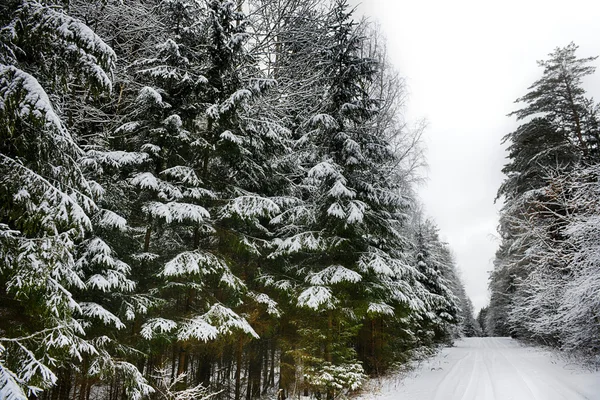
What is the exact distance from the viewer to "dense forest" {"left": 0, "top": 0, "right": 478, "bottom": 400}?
15.2 ft

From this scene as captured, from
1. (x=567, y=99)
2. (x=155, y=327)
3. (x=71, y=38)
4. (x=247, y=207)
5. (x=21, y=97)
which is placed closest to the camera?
(x=21, y=97)

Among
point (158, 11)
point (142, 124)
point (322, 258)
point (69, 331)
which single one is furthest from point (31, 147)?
point (322, 258)

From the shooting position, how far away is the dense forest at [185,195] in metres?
4.64

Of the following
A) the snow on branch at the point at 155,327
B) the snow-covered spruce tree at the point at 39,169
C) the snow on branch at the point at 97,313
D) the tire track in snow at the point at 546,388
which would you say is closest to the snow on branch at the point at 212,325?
the snow on branch at the point at 155,327

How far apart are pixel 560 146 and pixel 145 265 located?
60.1ft

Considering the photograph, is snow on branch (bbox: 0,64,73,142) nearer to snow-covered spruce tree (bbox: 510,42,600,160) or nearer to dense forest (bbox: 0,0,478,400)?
dense forest (bbox: 0,0,478,400)

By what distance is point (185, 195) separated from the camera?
884cm

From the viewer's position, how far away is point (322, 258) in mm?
11734

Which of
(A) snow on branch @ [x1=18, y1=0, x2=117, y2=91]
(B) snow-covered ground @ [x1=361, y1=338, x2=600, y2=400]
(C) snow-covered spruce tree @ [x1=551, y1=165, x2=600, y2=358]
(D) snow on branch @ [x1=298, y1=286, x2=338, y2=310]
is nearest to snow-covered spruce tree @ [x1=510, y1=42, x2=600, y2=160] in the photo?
(C) snow-covered spruce tree @ [x1=551, y1=165, x2=600, y2=358]

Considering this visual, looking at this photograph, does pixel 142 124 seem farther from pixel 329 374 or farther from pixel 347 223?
pixel 329 374

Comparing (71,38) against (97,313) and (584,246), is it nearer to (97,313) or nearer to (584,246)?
(97,313)

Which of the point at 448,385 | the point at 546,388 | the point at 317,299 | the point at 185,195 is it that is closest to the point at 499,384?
the point at 546,388

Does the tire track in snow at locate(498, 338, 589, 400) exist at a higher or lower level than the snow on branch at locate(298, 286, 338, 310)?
lower

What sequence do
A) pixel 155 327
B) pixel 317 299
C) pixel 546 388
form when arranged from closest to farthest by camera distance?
pixel 155 327 → pixel 317 299 → pixel 546 388
